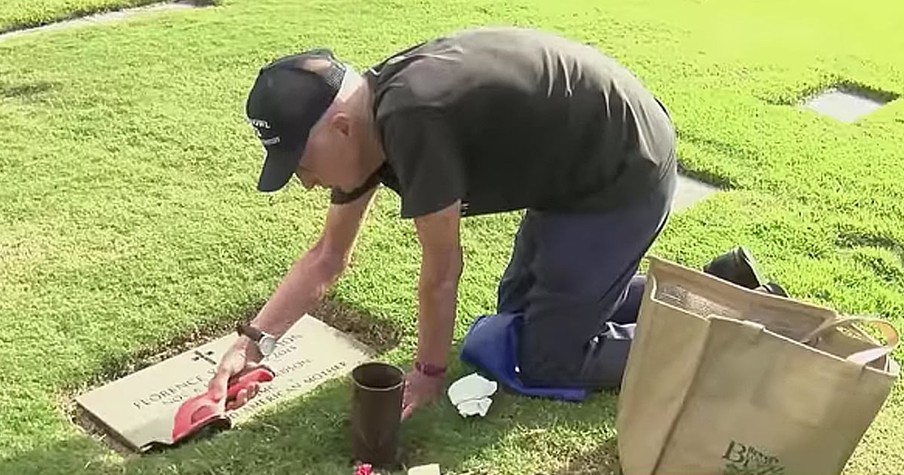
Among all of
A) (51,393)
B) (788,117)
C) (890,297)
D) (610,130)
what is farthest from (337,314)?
(788,117)

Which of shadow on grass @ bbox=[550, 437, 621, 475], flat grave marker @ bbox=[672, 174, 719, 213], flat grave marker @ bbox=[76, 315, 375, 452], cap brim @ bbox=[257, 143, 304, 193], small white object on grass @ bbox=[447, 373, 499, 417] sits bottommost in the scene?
flat grave marker @ bbox=[76, 315, 375, 452]

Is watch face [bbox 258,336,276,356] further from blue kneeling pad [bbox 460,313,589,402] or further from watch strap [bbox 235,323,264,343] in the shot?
blue kneeling pad [bbox 460,313,589,402]

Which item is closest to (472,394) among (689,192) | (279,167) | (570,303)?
(570,303)

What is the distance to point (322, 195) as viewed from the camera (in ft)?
13.6

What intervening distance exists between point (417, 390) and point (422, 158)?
675 mm

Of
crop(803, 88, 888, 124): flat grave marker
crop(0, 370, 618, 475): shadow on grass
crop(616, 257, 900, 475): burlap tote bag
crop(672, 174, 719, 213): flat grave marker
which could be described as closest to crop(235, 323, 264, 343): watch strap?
crop(0, 370, 618, 475): shadow on grass

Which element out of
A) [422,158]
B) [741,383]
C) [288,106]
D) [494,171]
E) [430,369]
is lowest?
[430,369]

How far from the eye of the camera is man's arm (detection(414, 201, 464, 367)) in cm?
254

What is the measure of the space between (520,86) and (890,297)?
1.56 metres

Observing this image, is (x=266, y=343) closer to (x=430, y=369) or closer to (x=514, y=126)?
(x=430, y=369)

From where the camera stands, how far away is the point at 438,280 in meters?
2.66

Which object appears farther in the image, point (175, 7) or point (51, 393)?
point (175, 7)

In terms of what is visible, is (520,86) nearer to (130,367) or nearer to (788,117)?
(130,367)

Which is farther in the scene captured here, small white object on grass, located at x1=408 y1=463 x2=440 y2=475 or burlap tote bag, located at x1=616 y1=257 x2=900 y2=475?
small white object on grass, located at x1=408 y1=463 x2=440 y2=475
